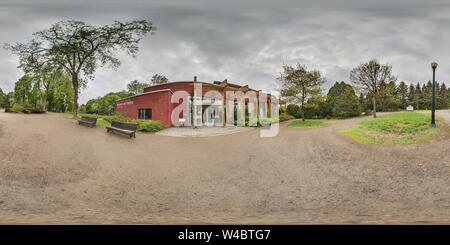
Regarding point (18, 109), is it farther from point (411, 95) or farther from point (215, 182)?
point (411, 95)

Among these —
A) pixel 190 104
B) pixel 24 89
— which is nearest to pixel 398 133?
pixel 190 104

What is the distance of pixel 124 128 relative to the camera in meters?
7.34

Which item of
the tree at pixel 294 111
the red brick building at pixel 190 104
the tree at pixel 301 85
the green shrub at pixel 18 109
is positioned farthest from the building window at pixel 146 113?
the tree at pixel 294 111

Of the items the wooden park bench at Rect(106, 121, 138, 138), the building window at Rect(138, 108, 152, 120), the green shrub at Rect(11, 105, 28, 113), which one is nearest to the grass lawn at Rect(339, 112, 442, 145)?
the wooden park bench at Rect(106, 121, 138, 138)

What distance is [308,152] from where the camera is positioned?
5.73 meters

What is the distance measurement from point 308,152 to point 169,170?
4679mm

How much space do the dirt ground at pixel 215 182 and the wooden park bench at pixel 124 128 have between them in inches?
23.6

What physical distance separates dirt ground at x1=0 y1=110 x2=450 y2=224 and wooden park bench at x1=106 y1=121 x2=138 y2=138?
1.97 ft

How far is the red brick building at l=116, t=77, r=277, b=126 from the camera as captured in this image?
468 inches

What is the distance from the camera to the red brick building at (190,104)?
11898mm

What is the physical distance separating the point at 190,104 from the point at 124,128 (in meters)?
7.20

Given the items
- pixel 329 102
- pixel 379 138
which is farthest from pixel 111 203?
pixel 329 102

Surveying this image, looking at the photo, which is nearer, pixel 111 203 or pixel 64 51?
pixel 111 203
